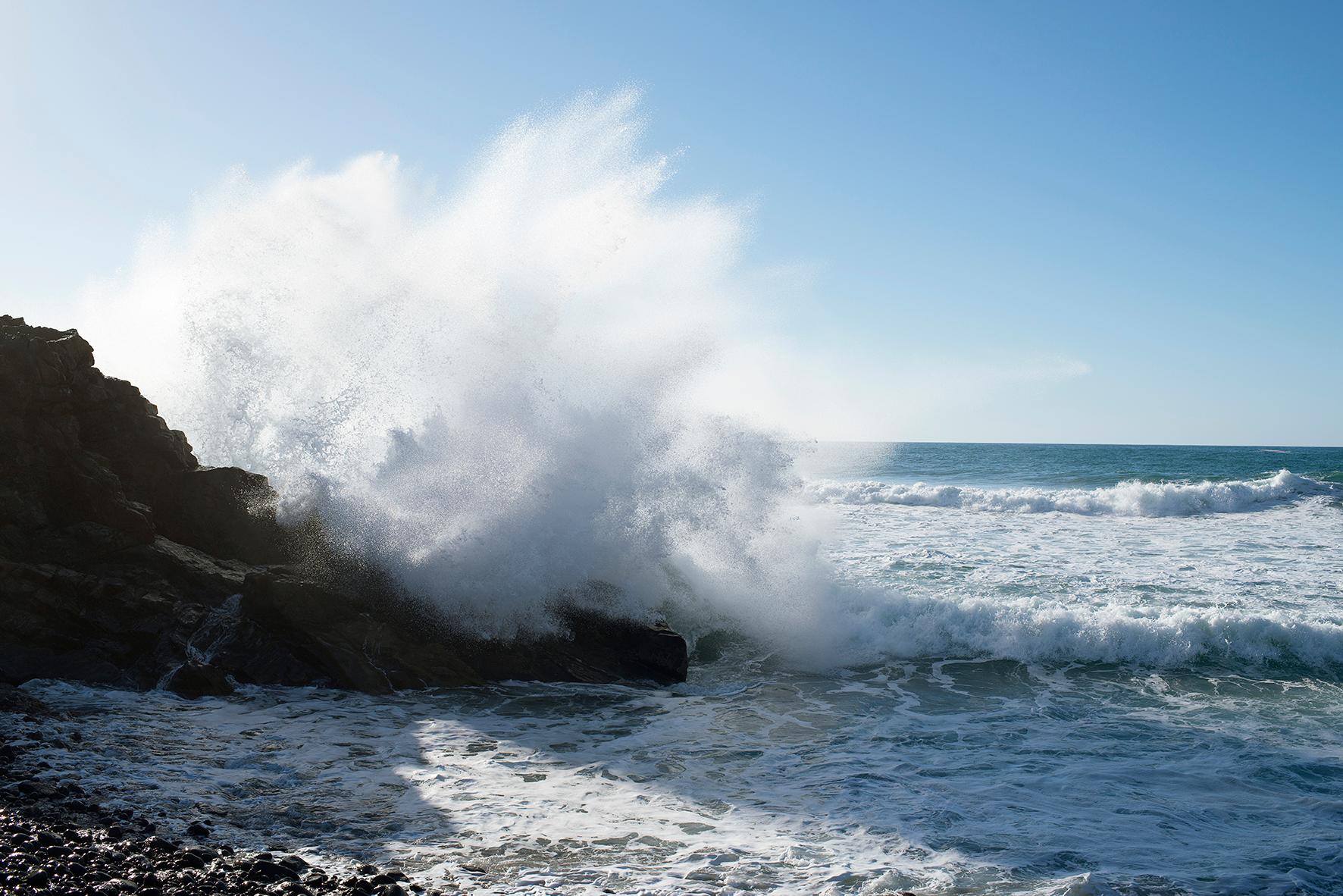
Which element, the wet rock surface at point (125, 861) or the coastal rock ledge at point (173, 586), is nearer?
the wet rock surface at point (125, 861)

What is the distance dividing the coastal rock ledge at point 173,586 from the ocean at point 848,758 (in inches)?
18.1

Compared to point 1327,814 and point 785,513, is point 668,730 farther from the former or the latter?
point 785,513

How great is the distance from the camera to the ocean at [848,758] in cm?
517

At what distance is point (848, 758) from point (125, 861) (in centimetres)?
531

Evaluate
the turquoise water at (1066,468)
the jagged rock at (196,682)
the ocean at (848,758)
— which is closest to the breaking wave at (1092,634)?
the ocean at (848,758)

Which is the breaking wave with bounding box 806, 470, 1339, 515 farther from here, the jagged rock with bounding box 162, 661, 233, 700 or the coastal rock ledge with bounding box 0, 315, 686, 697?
the jagged rock with bounding box 162, 661, 233, 700

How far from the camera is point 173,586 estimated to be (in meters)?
8.95

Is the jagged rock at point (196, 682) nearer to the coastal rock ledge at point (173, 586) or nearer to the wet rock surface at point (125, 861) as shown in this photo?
the coastal rock ledge at point (173, 586)

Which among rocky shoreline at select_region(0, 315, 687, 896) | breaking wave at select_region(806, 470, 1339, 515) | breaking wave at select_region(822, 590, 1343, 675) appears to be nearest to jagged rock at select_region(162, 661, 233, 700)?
rocky shoreline at select_region(0, 315, 687, 896)

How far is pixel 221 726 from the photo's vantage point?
282 inches

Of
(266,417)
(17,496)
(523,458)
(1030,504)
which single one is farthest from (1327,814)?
(1030,504)

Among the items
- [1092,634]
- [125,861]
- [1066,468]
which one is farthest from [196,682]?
[1066,468]

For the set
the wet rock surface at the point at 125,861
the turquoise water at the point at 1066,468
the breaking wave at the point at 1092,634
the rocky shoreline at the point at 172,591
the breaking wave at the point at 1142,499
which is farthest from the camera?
the turquoise water at the point at 1066,468

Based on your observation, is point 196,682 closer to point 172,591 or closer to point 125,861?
point 172,591
